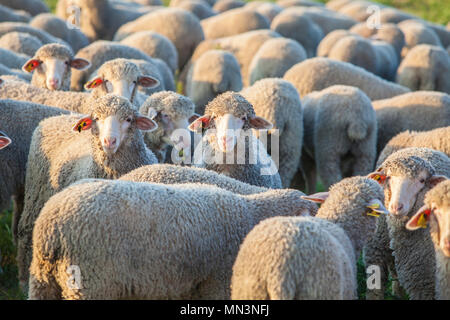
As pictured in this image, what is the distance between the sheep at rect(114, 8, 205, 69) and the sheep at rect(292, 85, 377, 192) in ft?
15.8

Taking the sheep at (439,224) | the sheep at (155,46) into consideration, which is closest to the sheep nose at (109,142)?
the sheep at (439,224)

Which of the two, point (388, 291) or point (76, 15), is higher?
point (76, 15)

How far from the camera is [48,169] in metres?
5.12

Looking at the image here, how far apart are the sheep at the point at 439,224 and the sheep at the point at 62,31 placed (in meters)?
7.99

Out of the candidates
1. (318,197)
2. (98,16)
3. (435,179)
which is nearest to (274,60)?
(98,16)

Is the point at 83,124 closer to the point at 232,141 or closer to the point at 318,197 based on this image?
the point at 232,141

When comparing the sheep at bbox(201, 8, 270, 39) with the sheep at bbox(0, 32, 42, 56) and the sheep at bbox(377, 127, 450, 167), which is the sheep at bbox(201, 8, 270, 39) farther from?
the sheep at bbox(377, 127, 450, 167)

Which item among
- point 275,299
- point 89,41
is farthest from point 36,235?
point 89,41

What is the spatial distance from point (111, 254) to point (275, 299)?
0.82 metres

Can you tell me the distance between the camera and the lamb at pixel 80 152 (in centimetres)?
473

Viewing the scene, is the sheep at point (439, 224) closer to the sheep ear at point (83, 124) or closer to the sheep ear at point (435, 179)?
the sheep ear at point (435, 179)

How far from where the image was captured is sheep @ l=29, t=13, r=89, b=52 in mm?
10898
